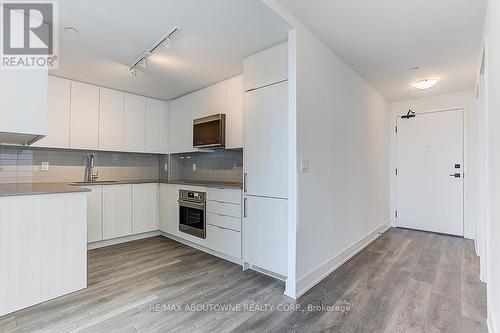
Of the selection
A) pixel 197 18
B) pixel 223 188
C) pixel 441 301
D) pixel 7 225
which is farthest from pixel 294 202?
pixel 7 225

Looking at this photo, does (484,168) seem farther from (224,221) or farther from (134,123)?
(134,123)

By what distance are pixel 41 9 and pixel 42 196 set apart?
1.49 meters

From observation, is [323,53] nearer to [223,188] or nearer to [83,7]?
[223,188]

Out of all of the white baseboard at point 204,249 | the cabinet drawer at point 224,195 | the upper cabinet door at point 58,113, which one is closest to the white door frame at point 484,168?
the cabinet drawer at point 224,195

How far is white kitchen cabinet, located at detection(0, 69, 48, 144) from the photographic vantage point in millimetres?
1799

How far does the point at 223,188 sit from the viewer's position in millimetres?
3051

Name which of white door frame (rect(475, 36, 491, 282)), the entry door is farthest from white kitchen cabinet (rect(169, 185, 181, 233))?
the entry door

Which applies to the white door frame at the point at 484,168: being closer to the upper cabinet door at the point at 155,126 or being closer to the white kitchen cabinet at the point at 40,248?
the white kitchen cabinet at the point at 40,248

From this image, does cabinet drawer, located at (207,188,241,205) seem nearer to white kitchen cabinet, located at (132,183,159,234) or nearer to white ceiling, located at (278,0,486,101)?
white kitchen cabinet, located at (132,183,159,234)

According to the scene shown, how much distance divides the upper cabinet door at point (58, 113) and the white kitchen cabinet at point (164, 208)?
4.90 ft

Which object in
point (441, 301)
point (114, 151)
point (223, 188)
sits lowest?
point (441, 301)

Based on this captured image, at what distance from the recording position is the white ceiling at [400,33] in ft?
6.54

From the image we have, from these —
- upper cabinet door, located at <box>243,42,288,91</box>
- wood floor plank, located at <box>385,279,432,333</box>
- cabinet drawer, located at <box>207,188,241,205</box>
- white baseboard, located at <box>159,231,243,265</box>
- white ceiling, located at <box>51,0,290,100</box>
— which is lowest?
wood floor plank, located at <box>385,279,432,333</box>

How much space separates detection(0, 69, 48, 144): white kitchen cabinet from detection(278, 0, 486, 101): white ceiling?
2022 millimetres
